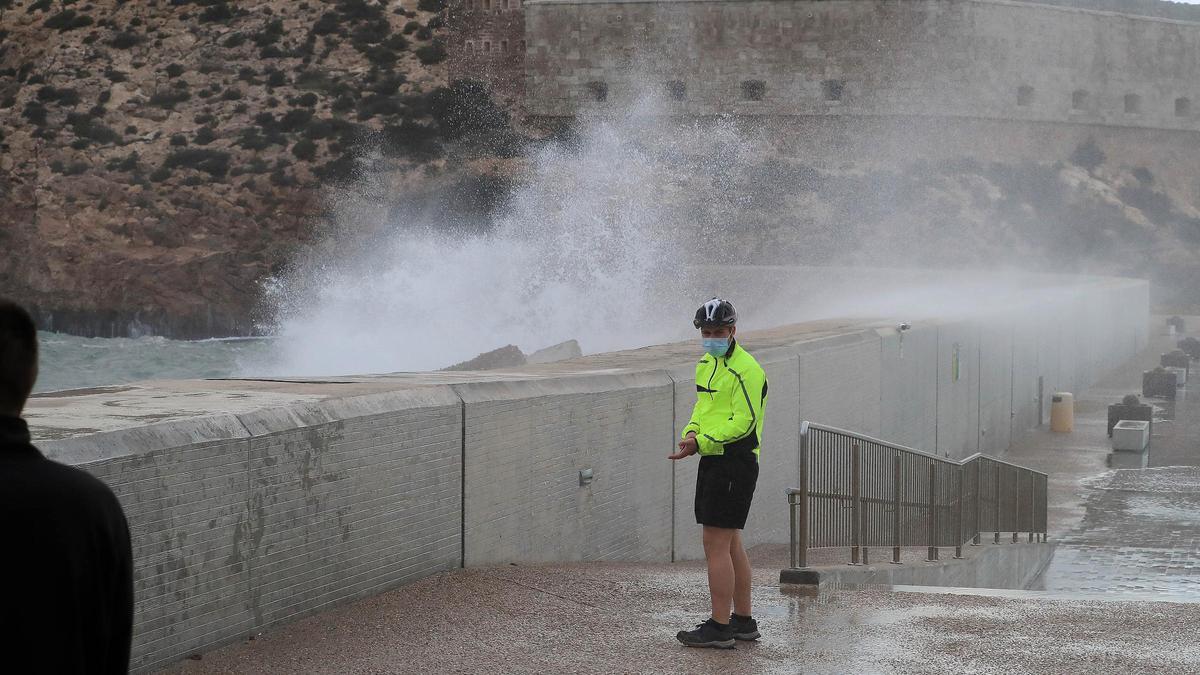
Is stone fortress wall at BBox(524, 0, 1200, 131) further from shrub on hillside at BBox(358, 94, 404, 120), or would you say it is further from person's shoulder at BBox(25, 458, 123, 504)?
person's shoulder at BBox(25, 458, 123, 504)

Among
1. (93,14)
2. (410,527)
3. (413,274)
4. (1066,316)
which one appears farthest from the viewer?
(93,14)

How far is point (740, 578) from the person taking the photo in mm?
6352

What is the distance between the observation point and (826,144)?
58781mm

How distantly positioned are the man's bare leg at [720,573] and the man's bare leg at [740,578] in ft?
0.28

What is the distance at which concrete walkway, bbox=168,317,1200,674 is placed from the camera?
19.0 feet

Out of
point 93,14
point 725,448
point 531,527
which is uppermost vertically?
point 93,14

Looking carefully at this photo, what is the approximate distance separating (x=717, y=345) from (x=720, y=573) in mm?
957

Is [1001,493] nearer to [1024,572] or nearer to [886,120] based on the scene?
[1024,572]

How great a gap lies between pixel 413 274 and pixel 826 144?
1760cm

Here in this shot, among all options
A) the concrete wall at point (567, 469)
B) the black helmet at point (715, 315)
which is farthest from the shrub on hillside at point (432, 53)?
the black helmet at point (715, 315)

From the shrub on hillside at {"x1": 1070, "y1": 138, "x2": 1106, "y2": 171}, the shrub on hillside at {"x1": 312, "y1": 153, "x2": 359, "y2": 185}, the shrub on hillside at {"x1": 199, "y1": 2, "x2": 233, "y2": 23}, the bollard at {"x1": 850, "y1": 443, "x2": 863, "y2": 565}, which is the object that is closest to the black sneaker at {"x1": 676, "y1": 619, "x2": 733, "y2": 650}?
the bollard at {"x1": 850, "y1": 443, "x2": 863, "y2": 565}

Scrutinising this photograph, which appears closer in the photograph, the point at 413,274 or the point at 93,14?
the point at 413,274

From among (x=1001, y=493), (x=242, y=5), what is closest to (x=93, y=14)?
(x=242, y=5)

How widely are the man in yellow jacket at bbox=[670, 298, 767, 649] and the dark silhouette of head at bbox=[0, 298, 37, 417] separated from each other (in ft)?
12.1
